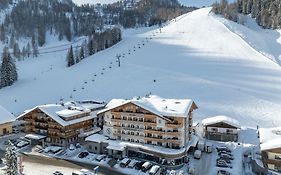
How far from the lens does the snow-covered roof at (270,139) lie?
42062 mm

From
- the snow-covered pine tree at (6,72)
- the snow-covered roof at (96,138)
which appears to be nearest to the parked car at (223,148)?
the snow-covered roof at (96,138)

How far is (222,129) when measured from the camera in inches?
2090

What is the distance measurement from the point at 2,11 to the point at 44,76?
394 ft

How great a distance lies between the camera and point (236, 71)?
3199 inches

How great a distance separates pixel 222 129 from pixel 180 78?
87.8ft

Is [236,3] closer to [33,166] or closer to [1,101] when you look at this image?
[1,101]

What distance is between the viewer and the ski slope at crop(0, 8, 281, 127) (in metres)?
64.9

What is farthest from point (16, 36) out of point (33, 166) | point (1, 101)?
point (33, 166)

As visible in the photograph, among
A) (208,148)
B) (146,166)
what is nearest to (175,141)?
(146,166)

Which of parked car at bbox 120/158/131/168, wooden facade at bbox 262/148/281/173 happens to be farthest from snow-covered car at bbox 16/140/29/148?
wooden facade at bbox 262/148/281/173

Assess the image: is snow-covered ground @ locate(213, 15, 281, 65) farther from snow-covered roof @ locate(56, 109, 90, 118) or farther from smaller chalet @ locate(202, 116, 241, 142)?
snow-covered roof @ locate(56, 109, 90, 118)

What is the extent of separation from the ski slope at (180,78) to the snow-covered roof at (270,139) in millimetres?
9932

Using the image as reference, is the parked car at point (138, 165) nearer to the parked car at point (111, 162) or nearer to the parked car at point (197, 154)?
the parked car at point (111, 162)

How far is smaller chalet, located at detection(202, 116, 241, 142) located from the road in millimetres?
17596
